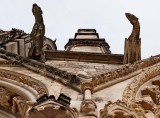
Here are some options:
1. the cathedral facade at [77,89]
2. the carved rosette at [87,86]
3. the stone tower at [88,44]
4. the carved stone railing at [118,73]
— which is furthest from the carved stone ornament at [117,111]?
the stone tower at [88,44]

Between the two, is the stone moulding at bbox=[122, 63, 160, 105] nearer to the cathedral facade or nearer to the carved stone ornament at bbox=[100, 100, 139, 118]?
the cathedral facade

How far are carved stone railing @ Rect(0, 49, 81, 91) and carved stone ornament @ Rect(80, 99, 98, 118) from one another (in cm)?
156

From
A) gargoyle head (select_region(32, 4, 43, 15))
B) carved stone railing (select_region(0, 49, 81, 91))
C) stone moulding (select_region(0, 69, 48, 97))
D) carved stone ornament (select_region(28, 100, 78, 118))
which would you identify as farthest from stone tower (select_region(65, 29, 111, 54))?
carved stone ornament (select_region(28, 100, 78, 118))

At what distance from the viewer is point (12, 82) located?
→ 34.5 ft

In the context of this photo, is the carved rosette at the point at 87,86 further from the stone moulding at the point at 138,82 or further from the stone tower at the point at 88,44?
the stone tower at the point at 88,44

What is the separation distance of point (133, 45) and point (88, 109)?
760 centimetres

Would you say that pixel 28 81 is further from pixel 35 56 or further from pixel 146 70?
pixel 35 56

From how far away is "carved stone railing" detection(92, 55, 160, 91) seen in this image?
955cm

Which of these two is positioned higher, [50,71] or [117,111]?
[50,71]

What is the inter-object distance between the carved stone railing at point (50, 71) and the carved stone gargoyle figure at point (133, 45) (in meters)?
3.10

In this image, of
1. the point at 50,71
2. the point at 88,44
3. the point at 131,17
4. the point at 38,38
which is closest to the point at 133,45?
the point at 131,17

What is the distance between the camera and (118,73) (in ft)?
34.9

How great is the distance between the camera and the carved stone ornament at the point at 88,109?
7234 mm

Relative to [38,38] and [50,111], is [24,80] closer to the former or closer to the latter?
[50,111]
